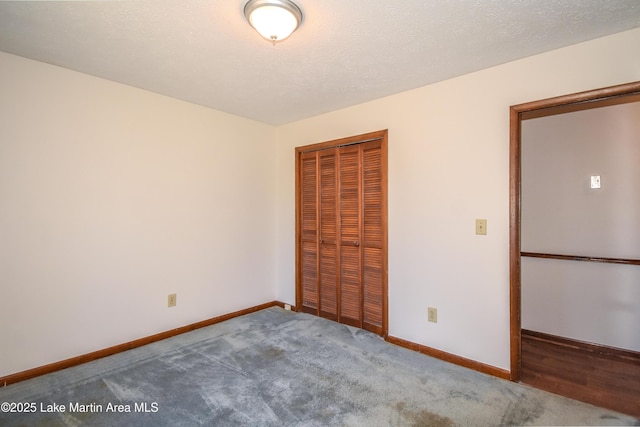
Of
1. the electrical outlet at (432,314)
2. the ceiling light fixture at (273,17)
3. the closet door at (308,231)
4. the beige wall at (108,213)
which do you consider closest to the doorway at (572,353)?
the electrical outlet at (432,314)

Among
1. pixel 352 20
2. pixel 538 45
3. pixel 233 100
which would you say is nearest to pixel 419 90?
pixel 538 45

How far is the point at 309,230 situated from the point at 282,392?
6.17 feet

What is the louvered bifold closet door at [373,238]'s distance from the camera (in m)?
3.05

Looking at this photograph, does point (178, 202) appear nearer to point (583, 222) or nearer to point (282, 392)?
point (282, 392)

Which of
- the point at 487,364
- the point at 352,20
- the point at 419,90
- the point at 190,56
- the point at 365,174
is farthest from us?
the point at 365,174

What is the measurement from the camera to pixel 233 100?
10.1ft

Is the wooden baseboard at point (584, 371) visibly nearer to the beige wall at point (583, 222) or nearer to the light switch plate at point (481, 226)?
the beige wall at point (583, 222)

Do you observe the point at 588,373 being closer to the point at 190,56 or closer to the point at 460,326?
the point at 460,326

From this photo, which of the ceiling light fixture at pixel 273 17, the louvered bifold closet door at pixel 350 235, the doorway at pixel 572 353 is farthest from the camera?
the louvered bifold closet door at pixel 350 235

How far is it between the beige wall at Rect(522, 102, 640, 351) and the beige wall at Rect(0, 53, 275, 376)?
3.07 meters

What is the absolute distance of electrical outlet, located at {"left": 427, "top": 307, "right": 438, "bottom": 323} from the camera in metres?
2.66

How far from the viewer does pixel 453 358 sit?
253 cm

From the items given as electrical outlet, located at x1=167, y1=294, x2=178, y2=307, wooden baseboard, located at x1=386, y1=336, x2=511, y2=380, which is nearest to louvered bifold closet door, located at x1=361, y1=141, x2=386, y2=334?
wooden baseboard, located at x1=386, y1=336, x2=511, y2=380

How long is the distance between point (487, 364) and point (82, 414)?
2.71 meters
